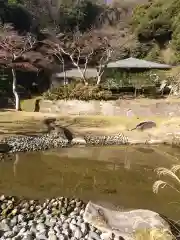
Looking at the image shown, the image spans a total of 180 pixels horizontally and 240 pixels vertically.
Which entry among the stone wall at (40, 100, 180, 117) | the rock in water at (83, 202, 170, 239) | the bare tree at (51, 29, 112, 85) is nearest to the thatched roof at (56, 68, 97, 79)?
the bare tree at (51, 29, 112, 85)

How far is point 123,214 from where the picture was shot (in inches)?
255

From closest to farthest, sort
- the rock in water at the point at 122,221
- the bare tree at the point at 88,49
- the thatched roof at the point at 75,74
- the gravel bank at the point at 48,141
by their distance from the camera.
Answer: the rock in water at the point at 122,221
the gravel bank at the point at 48,141
the bare tree at the point at 88,49
the thatched roof at the point at 75,74

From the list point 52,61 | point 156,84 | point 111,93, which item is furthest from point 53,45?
point 156,84

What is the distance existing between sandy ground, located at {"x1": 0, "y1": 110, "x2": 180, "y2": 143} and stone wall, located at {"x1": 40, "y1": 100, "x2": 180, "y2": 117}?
1.75 feet

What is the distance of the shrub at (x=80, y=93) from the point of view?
15.4 metres

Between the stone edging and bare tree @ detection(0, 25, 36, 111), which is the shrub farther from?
the stone edging

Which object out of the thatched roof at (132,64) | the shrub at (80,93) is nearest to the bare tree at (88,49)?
the thatched roof at (132,64)

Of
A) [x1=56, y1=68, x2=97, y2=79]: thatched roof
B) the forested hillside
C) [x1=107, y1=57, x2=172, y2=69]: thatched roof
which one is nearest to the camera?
[x1=107, y1=57, x2=172, y2=69]: thatched roof

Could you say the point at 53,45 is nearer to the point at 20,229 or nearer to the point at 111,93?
the point at 111,93

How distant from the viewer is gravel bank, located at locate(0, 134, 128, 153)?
11.7 meters

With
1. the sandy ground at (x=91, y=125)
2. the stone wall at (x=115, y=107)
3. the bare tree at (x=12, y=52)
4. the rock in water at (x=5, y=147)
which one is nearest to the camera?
the rock in water at (x=5, y=147)

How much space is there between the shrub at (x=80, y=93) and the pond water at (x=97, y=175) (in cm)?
363

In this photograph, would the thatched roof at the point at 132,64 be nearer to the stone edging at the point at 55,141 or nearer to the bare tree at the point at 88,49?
the bare tree at the point at 88,49

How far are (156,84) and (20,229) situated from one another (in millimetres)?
13874
